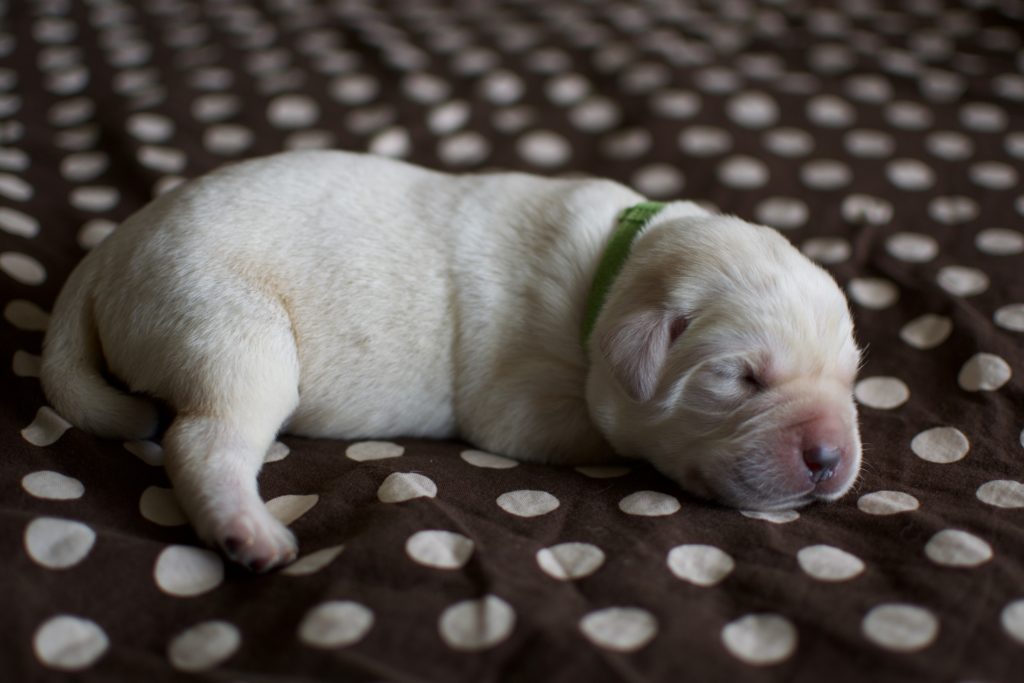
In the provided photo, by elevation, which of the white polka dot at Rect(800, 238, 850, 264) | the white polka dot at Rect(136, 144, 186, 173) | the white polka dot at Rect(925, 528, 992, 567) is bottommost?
the white polka dot at Rect(925, 528, 992, 567)

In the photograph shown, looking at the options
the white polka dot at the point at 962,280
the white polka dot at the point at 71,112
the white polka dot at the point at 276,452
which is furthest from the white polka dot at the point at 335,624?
the white polka dot at the point at 71,112

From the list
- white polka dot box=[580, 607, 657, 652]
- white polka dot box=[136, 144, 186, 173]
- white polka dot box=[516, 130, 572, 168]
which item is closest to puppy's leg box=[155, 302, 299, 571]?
white polka dot box=[580, 607, 657, 652]

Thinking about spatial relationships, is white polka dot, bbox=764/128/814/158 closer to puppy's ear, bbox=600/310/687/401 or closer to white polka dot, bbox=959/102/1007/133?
white polka dot, bbox=959/102/1007/133

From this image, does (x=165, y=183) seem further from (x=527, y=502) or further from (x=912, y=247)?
(x=912, y=247)

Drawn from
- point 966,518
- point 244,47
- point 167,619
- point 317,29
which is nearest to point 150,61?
point 244,47

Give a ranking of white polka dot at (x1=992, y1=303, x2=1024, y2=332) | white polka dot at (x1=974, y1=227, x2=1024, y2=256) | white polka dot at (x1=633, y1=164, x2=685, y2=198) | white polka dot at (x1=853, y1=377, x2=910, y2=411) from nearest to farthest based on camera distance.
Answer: white polka dot at (x1=853, y1=377, x2=910, y2=411) < white polka dot at (x1=992, y1=303, x2=1024, y2=332) < white polka dot at (x1=974, y1=227, x2=1024, y2=256) < white polka dot at (x1=633, y1=164, x2=685, y2=198)

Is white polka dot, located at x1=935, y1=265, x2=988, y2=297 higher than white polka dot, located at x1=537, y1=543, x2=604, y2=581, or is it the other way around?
white polka dot, located at x1=935, y1=265, x2=988, y2=297

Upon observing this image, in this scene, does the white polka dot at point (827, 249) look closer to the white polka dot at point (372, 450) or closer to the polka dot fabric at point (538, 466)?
the polka dot fabric at point (538, 466)
